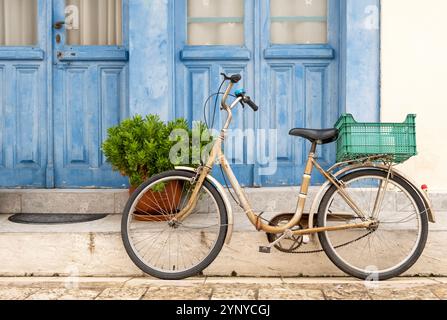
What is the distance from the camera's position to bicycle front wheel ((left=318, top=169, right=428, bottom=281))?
13.9 ft

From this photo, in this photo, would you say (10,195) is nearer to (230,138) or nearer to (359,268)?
(230,138)

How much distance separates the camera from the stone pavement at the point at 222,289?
391 cm

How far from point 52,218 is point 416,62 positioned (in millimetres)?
3680

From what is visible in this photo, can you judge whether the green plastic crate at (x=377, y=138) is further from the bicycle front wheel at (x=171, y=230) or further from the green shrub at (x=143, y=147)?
the green shrub at (x=143, y=147)

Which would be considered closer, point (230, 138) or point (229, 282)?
point (229, 282)

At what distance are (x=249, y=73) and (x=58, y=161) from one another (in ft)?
7.00

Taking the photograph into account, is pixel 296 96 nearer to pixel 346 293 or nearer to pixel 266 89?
pixel 266 89

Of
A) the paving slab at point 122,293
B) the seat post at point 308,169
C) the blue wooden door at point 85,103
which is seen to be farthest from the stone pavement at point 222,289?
the blue wooden door at point 85,103

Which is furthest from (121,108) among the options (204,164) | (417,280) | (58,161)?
(417,280)

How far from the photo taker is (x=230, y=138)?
5.95 m

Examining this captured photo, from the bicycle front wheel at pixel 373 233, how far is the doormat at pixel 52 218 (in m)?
2.14

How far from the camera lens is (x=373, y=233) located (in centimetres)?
462

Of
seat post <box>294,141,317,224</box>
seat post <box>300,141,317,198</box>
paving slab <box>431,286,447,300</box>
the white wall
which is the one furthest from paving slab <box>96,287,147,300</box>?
the white wall
